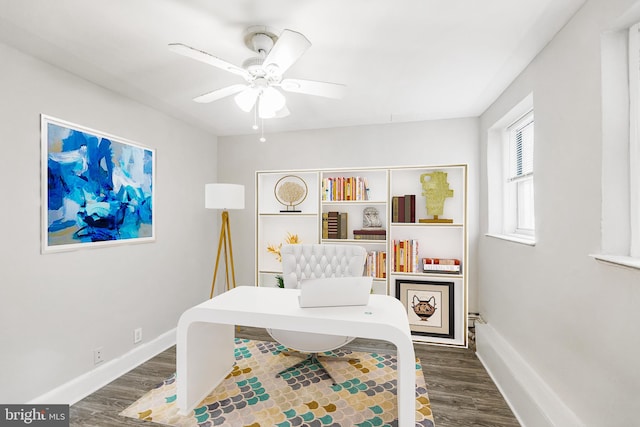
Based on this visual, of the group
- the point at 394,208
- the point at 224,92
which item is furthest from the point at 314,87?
the point at 394,208

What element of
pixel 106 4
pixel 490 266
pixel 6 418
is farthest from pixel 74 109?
pixel 490 266

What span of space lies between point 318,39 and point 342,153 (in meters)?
1.92

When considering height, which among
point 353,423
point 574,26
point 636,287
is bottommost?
point 353,423

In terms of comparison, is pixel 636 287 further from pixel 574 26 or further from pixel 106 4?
pixel 106 4

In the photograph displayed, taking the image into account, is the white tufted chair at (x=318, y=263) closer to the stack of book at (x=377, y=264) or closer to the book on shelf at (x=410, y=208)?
the stack of book at (x=377, y=264)

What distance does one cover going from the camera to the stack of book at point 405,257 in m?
3.31

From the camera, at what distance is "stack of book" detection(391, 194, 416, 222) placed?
10.8 ft

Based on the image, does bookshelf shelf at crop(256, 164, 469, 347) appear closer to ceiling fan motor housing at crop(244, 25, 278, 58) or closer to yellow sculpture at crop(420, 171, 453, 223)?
yellow sculpture at crop(420, 171, 453, 223)

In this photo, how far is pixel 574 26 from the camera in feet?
5.34

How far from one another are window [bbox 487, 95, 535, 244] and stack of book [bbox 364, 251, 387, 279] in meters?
1.07

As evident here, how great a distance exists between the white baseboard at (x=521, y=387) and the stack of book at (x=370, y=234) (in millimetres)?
1306

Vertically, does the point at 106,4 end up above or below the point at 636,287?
above

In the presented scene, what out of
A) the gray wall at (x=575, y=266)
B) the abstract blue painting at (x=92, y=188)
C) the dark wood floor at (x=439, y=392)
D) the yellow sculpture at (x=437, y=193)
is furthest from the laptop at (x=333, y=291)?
the abstract blue painting at (x=92, y=188)

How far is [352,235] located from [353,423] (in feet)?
6.46
